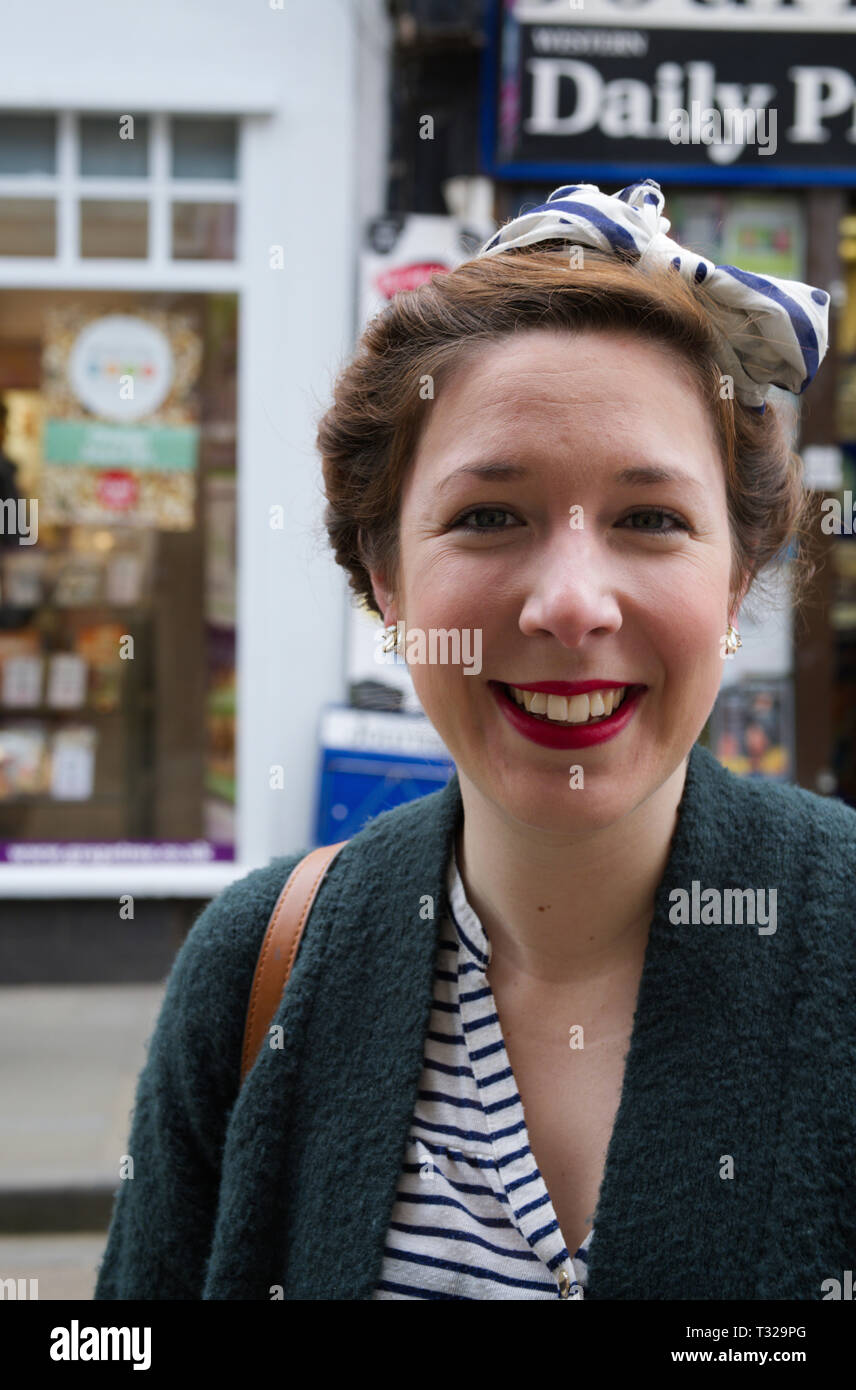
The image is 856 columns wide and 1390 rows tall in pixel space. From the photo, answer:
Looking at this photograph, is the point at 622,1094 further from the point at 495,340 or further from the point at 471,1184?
the point at 495,340

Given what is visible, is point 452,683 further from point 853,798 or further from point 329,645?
Answer: point 853,798

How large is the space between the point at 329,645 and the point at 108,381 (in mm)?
1601

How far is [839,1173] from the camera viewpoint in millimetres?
1223

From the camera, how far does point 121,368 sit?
612cm

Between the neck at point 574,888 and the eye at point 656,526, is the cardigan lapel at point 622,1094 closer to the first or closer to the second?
the neck at point 574,888

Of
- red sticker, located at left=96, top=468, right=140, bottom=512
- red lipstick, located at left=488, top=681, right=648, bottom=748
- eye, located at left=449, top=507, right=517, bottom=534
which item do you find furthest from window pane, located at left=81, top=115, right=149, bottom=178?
red lipstick, located at left=488, top=681, right=648, bottom=748

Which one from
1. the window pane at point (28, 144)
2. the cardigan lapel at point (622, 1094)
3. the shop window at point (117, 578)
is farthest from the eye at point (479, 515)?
the window pane at point (28, 144)

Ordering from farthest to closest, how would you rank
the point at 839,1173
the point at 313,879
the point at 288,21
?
the point at 288,21, the point at 313,879, the point at 839,1173

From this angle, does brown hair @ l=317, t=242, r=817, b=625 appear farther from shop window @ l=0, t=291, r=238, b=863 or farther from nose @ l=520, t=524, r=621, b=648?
shop window @ l=0, t=291, r=238, b=863

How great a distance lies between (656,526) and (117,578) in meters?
5.23

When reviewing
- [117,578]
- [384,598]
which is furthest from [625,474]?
[117,578]

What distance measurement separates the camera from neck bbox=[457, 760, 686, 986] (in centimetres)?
142

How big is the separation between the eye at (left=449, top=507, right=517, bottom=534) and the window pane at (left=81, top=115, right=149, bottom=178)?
202 inches
